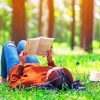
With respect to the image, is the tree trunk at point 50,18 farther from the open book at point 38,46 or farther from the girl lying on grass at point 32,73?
the open book at point 38,46

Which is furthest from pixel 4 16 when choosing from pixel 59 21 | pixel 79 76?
pixel 79 76

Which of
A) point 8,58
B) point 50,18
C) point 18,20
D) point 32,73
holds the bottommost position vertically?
point 32,73

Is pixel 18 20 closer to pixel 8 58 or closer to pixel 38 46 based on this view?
pixel 8 58

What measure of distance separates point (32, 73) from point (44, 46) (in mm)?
514

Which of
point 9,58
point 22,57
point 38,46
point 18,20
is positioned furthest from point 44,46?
point 18,20

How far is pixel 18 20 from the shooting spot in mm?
19859

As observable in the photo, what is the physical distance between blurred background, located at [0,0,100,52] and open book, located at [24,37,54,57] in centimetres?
1144

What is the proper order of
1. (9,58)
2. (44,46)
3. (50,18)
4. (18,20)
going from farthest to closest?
(50,18) → (18,20) → (9,58) → (44,46)

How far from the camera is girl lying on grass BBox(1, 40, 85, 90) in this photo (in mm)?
7441

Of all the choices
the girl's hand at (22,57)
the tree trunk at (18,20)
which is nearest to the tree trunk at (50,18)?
the tree trunk at (18,20)

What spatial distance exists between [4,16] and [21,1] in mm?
30325

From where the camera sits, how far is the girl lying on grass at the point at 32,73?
7441 mm

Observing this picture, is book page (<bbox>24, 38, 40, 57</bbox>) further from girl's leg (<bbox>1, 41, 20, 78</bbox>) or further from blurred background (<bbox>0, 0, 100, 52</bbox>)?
blurred background (<bbox>0, 0, 100, 52</bbox>)

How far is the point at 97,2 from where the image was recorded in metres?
56.0
